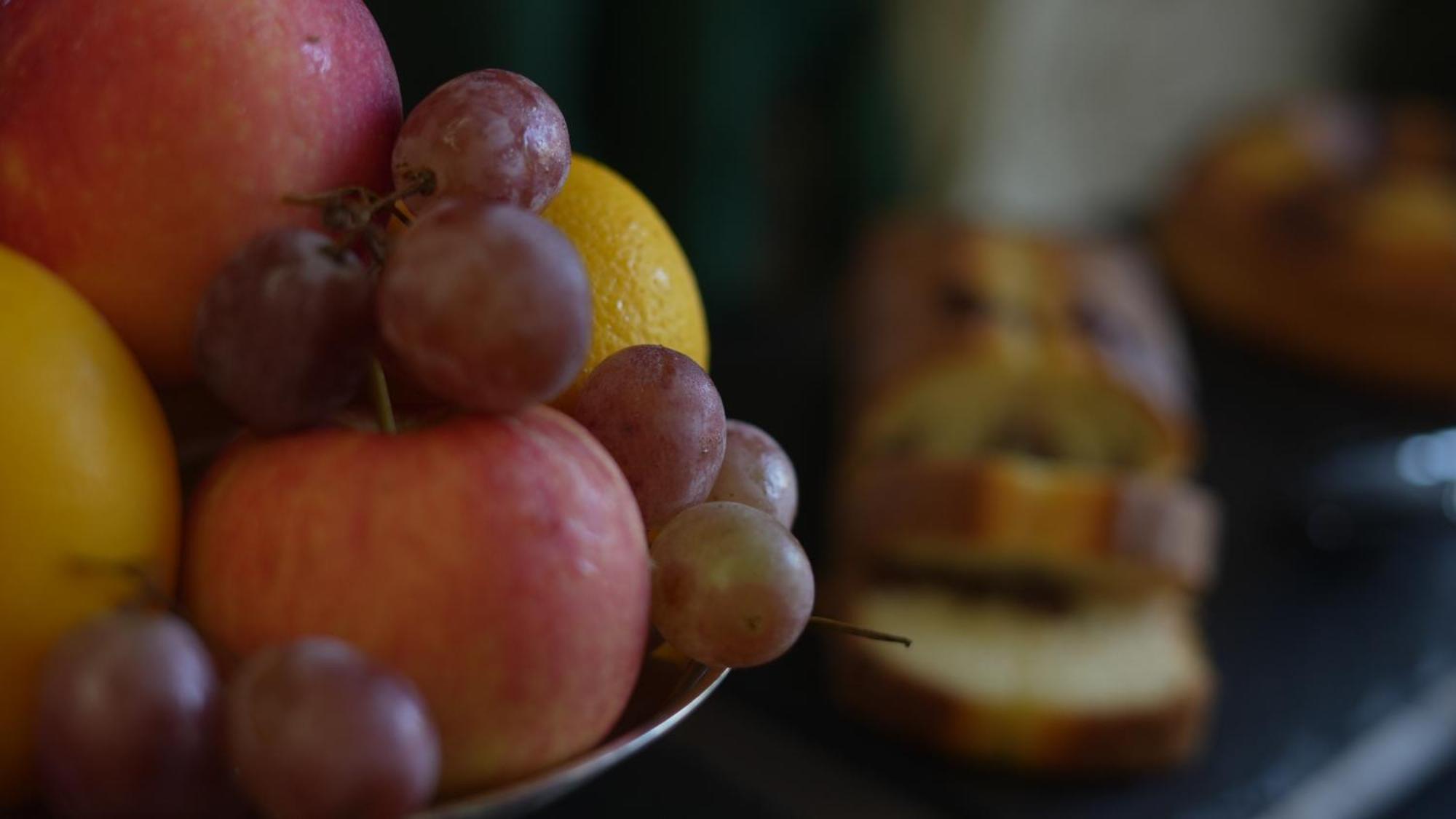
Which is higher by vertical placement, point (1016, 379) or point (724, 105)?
point (724, 105)

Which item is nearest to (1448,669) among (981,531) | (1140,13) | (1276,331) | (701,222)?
(981,531)

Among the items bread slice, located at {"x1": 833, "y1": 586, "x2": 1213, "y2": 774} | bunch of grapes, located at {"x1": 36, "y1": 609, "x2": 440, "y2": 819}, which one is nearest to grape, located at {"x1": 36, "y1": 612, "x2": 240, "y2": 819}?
bunch of grapes, located at {"x1": 36, "y1": 609, "x2": 440, "y2": 819}

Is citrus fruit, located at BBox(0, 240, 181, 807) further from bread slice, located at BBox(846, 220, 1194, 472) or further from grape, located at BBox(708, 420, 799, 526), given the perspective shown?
bread slice, located at BBox(846, 220, 1194, 472)

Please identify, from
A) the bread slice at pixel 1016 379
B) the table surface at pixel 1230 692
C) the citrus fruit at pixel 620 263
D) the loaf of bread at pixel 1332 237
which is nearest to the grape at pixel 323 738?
the citrus fruit at pixel 620 263

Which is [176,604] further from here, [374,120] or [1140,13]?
[1140,13]

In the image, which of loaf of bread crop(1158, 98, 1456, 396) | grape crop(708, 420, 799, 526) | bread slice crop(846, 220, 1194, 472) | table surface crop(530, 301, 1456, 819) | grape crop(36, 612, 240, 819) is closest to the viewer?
grape crop(36, 612, 240, 819)

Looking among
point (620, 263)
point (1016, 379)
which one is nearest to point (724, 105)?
point (1016, 379)

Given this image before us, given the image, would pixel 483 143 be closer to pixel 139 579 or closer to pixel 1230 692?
pixel 139 579

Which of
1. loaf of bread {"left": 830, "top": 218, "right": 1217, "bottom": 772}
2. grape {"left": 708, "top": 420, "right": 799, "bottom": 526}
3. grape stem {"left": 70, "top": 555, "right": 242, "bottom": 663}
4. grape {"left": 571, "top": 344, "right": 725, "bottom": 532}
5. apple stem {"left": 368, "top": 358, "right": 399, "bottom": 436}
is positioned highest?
apple stem {"left": 368, "top": 358, "right": 399, "bottom": 436}
